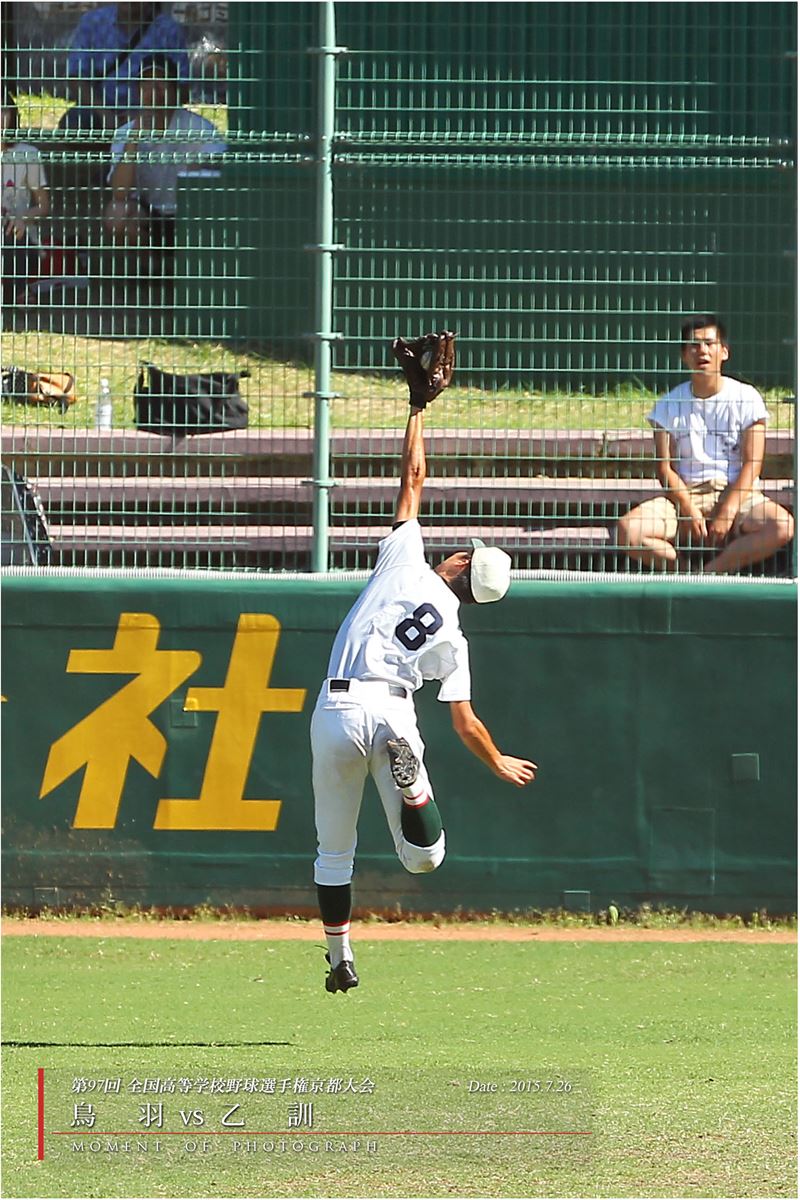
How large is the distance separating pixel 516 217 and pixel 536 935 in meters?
3.93

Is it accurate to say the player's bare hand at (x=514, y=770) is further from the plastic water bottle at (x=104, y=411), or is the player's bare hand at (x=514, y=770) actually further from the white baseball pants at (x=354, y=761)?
the plastic water bottle at (x=104, y=411)

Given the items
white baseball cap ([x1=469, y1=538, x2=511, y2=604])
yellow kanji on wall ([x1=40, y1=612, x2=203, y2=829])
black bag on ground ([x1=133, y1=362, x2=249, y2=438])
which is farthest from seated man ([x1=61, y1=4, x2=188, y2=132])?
white baseball cap ([x1=469, y1=538, x2=511, y2=604])

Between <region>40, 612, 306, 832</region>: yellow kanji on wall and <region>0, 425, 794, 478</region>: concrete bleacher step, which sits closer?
<region>40, 612, 306, 832</region>: yellow kanji on wall

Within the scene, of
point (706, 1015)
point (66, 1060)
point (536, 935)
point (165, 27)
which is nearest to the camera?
point (66, 1060)

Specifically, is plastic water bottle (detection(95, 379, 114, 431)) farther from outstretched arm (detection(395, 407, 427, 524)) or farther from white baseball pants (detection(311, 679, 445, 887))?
white baseball pants (detection(311, 679, 445, 887))

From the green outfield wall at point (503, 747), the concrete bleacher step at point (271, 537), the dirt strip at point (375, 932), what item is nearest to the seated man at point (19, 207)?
the concrete bleacher step at point (271, 537)

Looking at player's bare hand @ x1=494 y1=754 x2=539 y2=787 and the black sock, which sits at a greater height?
player's bare hand @ x1=494 y1=754 x2=539 y2=787

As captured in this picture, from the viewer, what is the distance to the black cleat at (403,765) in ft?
16.5

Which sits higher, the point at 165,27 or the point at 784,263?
the point at 165,27

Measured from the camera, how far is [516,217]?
10.1m

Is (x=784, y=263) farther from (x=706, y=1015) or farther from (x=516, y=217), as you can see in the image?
(x=706, y=1015)

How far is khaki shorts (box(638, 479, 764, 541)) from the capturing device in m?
9.87

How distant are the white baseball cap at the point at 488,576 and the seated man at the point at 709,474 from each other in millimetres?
4241

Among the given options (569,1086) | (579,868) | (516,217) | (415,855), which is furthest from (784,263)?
(415,855)
